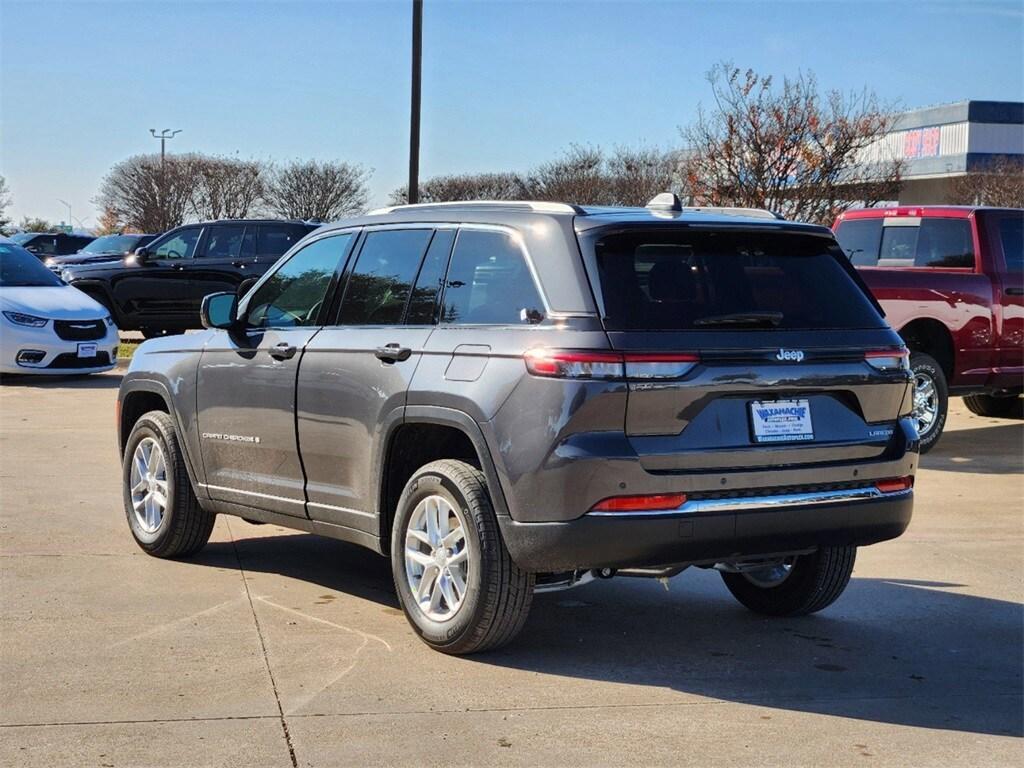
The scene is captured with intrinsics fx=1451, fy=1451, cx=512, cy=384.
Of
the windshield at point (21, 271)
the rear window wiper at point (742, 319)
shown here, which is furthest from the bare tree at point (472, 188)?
the rear window wiper at point (742, 319)

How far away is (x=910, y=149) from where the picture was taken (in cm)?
5656

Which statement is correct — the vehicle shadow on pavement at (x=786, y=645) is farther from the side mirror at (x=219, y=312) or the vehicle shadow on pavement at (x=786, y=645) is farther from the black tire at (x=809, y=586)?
the side mirror at (x=219, y=312)

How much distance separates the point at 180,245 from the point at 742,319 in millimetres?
18092

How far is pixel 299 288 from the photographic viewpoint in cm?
694

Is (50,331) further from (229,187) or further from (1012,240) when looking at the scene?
(229,187)

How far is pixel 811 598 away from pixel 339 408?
226cm

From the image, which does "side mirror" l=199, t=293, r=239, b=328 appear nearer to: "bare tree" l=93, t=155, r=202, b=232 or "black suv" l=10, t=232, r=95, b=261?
"black suv" l=10, t=232, r=95, b=261

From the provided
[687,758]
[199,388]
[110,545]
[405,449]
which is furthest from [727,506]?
[110,545]

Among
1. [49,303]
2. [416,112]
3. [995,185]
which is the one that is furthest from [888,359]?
[995,185]

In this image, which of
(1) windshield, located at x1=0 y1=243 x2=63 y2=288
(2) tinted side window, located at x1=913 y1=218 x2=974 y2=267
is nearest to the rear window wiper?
(2) tinted side window, located at x1=913 y1=218 x2=974 y2=267

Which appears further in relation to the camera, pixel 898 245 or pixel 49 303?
pixel 49 303

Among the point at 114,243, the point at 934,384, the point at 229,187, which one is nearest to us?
the point at 934,384

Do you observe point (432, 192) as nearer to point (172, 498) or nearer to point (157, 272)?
point (157, 272)

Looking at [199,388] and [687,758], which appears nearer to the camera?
[687,758]
